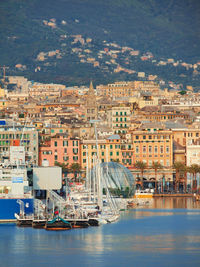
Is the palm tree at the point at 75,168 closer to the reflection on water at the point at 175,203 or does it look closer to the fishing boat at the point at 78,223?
the reflection on water at the point at 175,203

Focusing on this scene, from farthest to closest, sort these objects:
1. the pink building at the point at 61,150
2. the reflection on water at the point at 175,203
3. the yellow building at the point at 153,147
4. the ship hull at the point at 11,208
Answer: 1. the yellow building at the point at 153,147
2. the pink building at the point at 61,150
3. the reflection on water at the point at 175,203
4. the ship hull at the point at 11,208

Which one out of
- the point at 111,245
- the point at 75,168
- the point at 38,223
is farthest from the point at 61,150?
the point at 111,245

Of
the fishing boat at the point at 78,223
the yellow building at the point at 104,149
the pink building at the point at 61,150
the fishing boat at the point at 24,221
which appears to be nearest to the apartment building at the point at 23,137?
the pink building at the point at 61,150

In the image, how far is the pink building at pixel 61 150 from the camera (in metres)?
186

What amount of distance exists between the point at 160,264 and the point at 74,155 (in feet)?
313

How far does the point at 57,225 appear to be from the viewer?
11506cm

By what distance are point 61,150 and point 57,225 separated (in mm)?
72079

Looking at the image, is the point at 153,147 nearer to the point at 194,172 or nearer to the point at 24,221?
the point at 194,172

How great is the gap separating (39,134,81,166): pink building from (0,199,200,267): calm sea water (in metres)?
56.9

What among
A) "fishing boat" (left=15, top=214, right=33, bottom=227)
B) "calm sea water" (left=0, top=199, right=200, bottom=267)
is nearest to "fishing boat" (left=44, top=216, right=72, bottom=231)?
"calm sea water" (left=0, top=199, right=200, bottom=267)

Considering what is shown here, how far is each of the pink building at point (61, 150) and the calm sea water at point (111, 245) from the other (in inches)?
2241

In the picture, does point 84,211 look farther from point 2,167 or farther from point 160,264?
point 160,264

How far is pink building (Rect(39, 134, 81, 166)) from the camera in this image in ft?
611

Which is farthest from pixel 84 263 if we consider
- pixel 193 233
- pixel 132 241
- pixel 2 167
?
pixel 2 167
